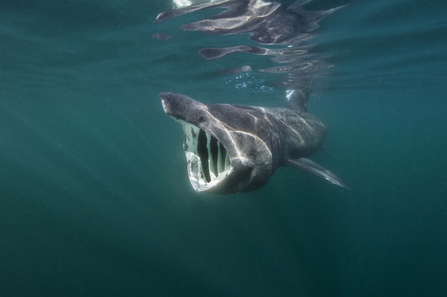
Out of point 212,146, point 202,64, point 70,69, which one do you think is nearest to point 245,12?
point 212,146

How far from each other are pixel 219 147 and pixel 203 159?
345 mm

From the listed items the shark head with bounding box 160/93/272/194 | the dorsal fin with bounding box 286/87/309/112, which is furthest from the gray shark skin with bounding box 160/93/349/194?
the dorsal fin with bounding box 286/87/309/112

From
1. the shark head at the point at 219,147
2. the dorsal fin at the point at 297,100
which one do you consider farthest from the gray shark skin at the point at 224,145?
the dorsal fin at the point at 297,100

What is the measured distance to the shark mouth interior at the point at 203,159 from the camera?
358 centimetres

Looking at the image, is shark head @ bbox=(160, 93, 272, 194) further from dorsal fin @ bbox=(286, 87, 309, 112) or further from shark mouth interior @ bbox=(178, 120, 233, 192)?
dorsal fin @ bbox=(286, 87, 309, 112)

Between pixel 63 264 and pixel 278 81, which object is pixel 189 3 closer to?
pixel 278 81

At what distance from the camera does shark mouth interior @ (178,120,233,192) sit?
358 centimetres

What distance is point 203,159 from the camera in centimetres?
419

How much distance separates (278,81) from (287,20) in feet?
33.4

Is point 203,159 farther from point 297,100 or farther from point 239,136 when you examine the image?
point 297,100

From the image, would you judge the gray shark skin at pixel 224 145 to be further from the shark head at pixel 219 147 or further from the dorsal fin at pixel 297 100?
the dorsal fin at pixel 297 100

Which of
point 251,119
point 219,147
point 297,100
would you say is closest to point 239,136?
point 219,147

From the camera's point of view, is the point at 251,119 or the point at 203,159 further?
the point at 251,119

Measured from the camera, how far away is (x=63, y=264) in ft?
50.6
